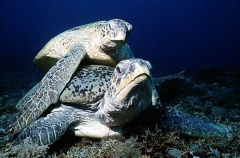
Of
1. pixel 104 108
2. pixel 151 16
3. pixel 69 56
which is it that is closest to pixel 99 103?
pixel 104 108

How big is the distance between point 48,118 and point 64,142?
419 millimetres

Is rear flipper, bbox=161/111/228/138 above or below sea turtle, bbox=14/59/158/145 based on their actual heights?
below

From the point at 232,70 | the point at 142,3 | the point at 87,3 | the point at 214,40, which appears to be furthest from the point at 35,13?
the point at 232,70

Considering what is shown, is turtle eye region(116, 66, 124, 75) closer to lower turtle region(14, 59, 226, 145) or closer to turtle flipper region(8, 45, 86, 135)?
lower turtle region(14, 59, 226, 145)

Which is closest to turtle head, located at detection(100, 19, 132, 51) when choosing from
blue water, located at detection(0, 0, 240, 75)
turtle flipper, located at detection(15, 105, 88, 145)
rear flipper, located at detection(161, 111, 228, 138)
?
turtle flipper, located at detection(15, 105, 88, 145)

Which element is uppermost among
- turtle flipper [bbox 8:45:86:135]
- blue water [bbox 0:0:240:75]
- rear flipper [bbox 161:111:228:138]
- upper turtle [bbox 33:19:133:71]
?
blue water [bbox 0:0:240:75]

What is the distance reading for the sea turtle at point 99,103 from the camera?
1.94 m

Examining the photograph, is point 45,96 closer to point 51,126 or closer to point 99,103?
point 51,126

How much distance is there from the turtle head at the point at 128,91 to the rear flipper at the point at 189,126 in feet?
3.02

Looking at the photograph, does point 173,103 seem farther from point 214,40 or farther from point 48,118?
point 214,40

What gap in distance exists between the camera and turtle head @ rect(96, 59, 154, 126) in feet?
6.12

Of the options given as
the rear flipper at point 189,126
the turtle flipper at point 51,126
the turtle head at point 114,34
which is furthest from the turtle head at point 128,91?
the turtle head at point 114,34

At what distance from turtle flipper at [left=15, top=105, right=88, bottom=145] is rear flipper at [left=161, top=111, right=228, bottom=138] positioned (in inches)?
53.1

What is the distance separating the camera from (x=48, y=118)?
103 inches
